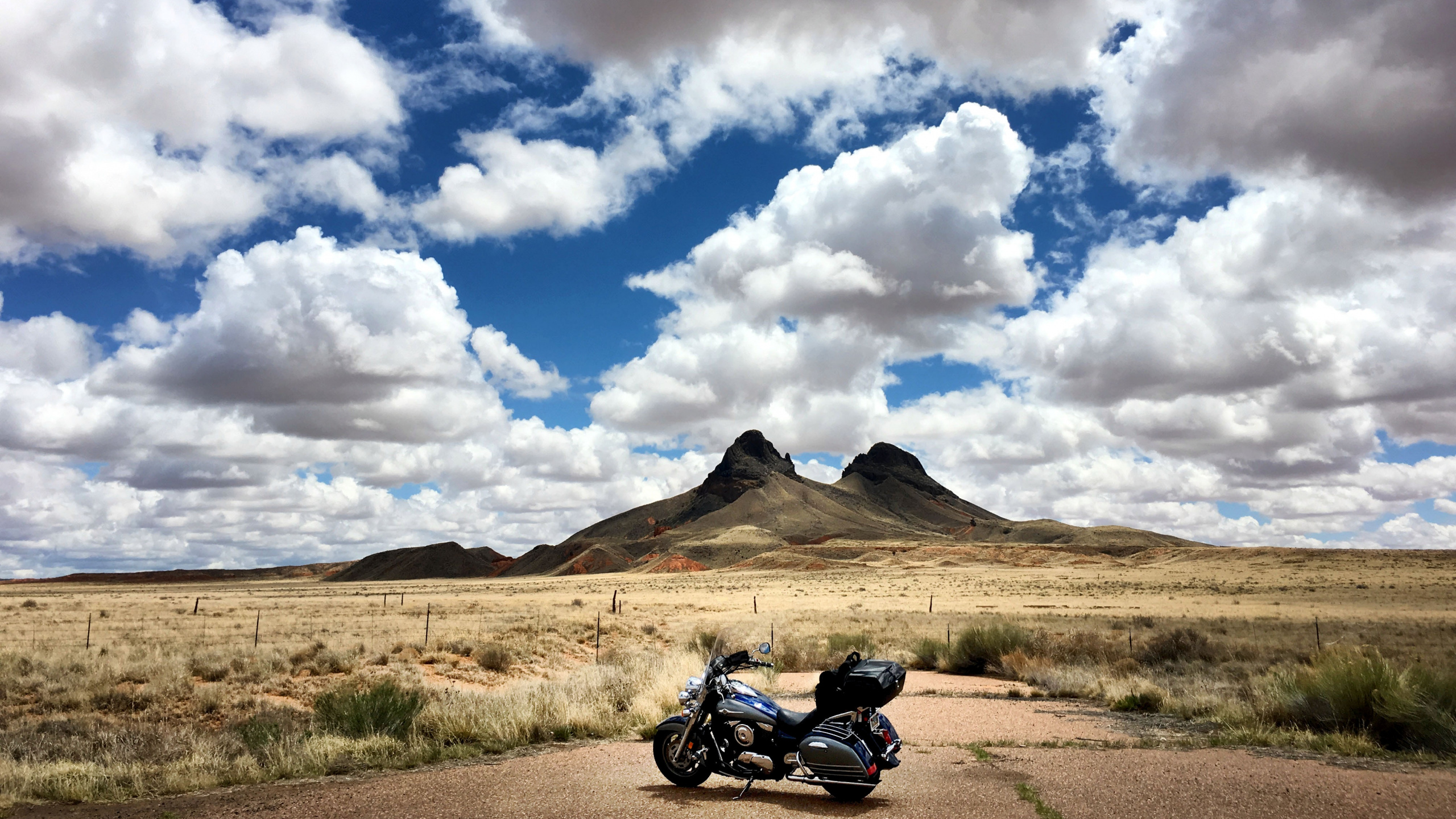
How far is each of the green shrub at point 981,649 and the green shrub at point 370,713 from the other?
47.7 ft

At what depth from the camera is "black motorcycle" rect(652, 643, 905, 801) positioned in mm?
8094

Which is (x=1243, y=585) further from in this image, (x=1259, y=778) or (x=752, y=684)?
(x=1259, y=778)

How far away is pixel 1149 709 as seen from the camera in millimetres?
15453

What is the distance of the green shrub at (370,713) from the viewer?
1183 centimetres

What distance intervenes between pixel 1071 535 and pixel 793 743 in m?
207

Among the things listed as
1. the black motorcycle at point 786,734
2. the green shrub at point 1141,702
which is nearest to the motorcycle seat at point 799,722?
the black motorcycle at point 786,734

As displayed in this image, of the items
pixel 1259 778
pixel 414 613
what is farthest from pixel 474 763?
pixel 414 613

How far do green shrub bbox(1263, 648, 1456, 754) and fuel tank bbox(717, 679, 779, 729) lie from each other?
827cm

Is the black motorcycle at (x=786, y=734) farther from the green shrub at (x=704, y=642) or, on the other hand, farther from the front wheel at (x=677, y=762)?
the green shrub at (x=704, y=642)

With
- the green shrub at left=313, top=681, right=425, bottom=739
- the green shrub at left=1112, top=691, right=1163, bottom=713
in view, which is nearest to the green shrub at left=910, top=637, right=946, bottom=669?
the green shrub at left=1112, top=691, right=1163, bottom=713

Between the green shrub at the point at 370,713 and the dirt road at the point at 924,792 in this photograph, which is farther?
the green shrub at the point at 370,713

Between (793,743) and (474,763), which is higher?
(793,743)

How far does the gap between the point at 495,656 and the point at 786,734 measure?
18226 millimetres

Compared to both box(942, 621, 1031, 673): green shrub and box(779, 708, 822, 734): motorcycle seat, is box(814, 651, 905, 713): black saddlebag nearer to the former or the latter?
box(779, 708, 822, 734): motorcycle seat
